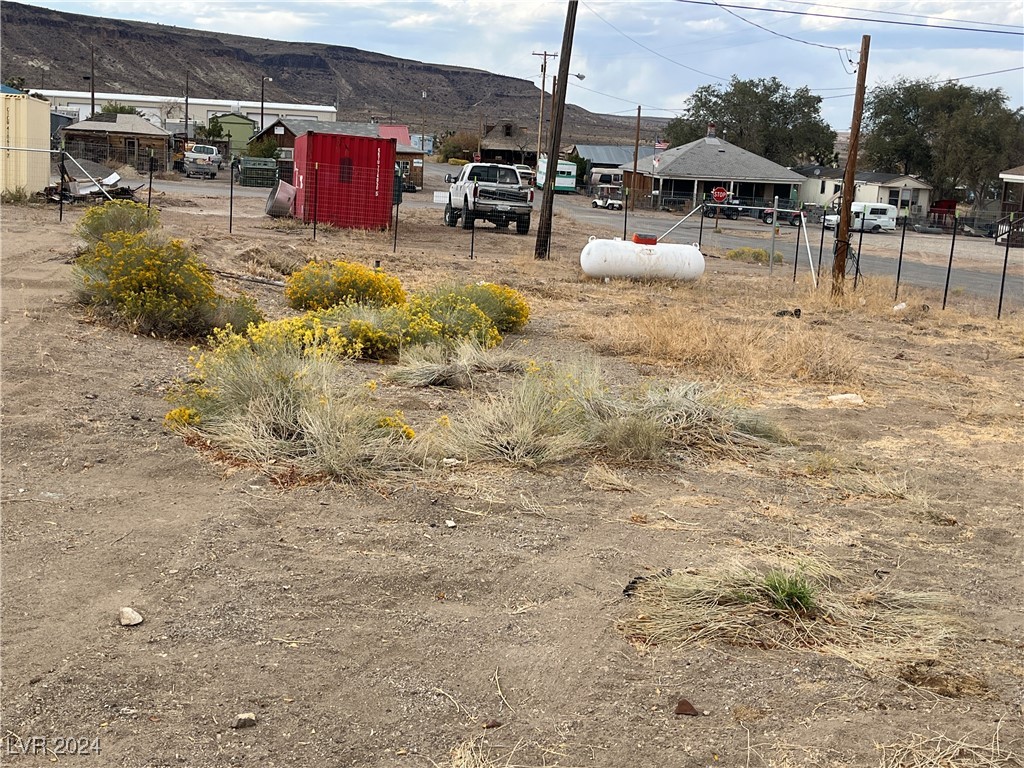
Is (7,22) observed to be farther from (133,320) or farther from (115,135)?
(133,320)

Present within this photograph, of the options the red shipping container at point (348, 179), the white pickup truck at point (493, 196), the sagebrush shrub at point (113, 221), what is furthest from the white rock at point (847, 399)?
the white pickup truck at point (493, 196)

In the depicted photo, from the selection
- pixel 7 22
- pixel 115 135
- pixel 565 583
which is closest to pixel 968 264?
pixel 565 583

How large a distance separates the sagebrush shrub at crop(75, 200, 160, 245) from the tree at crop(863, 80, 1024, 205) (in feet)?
268

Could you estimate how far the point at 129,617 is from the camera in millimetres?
5020

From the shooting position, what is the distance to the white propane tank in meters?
22.8

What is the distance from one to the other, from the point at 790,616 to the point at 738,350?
8.44 m

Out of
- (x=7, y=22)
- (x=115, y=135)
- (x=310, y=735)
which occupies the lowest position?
(x=310, y=735)

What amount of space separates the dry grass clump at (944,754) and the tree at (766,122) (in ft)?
351

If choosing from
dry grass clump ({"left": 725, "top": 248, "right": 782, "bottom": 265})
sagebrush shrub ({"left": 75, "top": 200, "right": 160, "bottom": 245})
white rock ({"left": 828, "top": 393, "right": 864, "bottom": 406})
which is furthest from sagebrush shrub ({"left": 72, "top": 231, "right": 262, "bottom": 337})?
dry grass clump ({"left": 725, "top": 248, "right": 782, "bottom": 265})

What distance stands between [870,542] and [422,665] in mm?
3510

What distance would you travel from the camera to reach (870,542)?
7020 millimetres

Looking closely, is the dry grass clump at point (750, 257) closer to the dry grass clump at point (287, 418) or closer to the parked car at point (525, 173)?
the parked car at point (525, 173)

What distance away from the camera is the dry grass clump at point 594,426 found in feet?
27.6

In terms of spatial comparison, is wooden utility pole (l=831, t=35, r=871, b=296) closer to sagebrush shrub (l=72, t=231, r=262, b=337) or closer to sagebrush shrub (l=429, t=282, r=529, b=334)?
sagebrush shrub (l=429, t=282, r=529, b=334)
